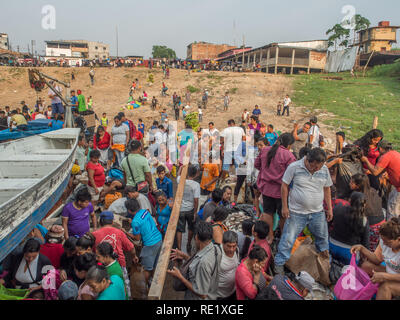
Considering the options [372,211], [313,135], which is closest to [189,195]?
[372,211]

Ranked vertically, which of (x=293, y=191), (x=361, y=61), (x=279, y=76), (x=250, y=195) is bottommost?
(x=250, y=195)

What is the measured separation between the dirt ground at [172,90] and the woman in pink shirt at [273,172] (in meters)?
12.8

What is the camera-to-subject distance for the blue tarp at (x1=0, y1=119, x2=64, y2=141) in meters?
8.51

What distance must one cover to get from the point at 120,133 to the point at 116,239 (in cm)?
424

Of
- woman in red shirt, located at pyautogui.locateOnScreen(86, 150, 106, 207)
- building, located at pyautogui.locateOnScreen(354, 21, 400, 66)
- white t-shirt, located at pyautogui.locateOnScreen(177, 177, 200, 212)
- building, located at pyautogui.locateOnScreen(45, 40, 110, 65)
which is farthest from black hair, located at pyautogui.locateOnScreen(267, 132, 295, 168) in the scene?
building, located at pyautogui.locateOnScreen(45, 40, 110, 65)

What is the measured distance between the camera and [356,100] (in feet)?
64.6

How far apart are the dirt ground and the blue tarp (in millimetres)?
7450

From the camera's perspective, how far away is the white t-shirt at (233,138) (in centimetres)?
638

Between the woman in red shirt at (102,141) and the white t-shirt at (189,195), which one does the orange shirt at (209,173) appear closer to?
the white t-shirt at (189,195)

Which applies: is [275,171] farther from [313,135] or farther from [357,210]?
[313,135]
